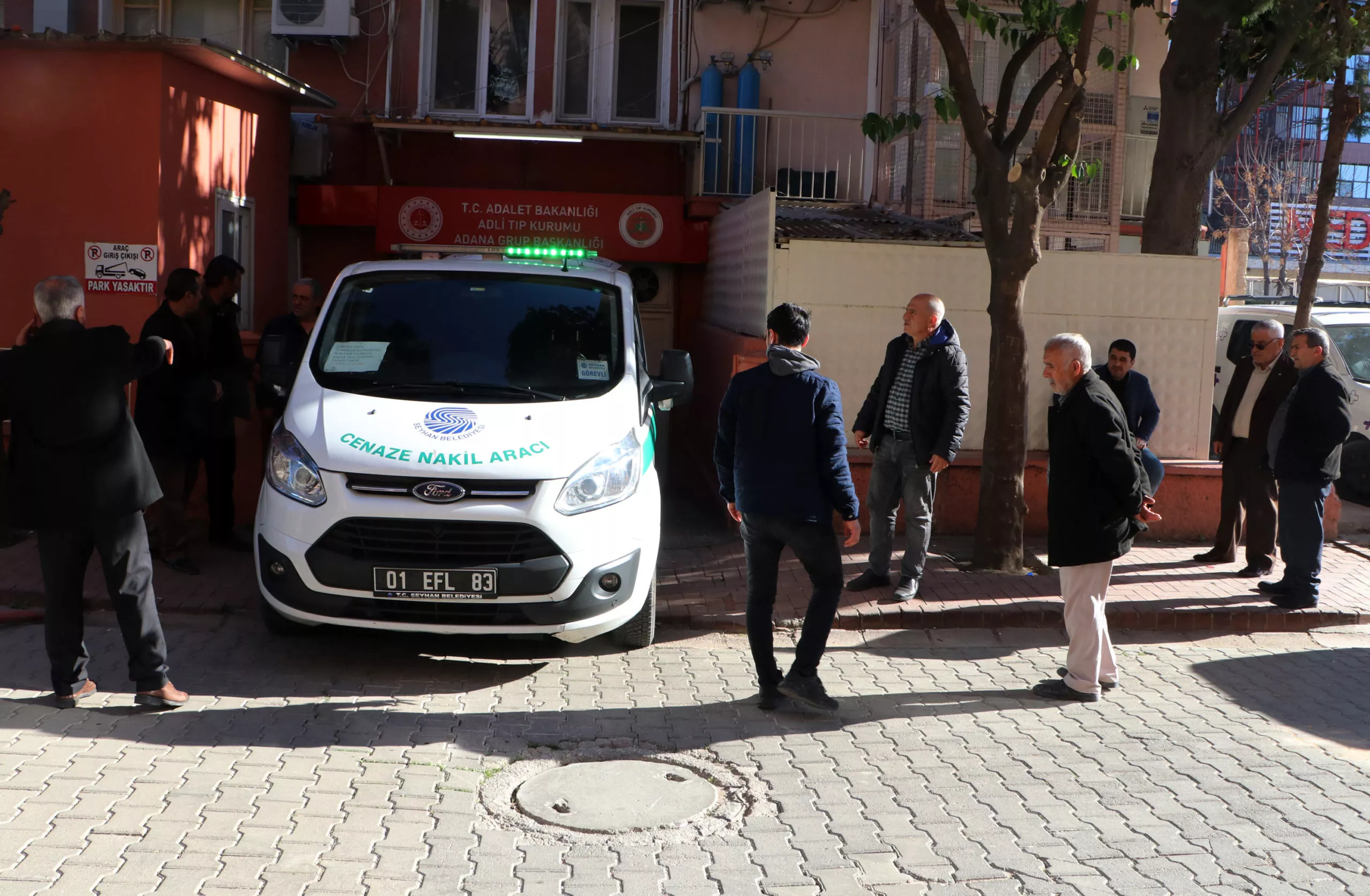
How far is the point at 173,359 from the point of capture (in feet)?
25.8

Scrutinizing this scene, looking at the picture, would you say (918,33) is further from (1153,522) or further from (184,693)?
(184,693)

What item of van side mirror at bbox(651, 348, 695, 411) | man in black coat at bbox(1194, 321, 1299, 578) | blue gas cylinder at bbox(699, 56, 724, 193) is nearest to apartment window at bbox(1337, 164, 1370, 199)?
blue gas cylinder at bbox(699, 56, 724, 193)

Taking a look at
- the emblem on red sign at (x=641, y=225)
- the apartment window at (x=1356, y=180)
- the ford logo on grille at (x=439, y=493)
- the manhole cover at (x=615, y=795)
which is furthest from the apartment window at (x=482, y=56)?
the apartment window at (x=1356, y=180)

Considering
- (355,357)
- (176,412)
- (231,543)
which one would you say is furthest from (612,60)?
(355,357)

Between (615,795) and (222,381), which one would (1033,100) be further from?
(615,795)

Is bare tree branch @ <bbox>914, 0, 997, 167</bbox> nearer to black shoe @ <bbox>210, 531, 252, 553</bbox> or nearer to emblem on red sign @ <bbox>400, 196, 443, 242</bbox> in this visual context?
black shoe @ <bbox>210, 531, 252, 553</bbox>

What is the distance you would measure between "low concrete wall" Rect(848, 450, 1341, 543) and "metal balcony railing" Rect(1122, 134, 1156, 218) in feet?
34.3

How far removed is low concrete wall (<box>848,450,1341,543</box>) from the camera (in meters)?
9.98

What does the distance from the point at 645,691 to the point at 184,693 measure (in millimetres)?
2077

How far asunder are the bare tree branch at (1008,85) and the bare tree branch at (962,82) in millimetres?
220

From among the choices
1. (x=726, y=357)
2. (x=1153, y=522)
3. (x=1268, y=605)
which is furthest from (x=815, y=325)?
(x=1268, y=605)

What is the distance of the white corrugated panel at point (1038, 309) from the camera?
9969 millimetres

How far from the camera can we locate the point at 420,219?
13367mm

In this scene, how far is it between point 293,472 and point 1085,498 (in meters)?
3.73
